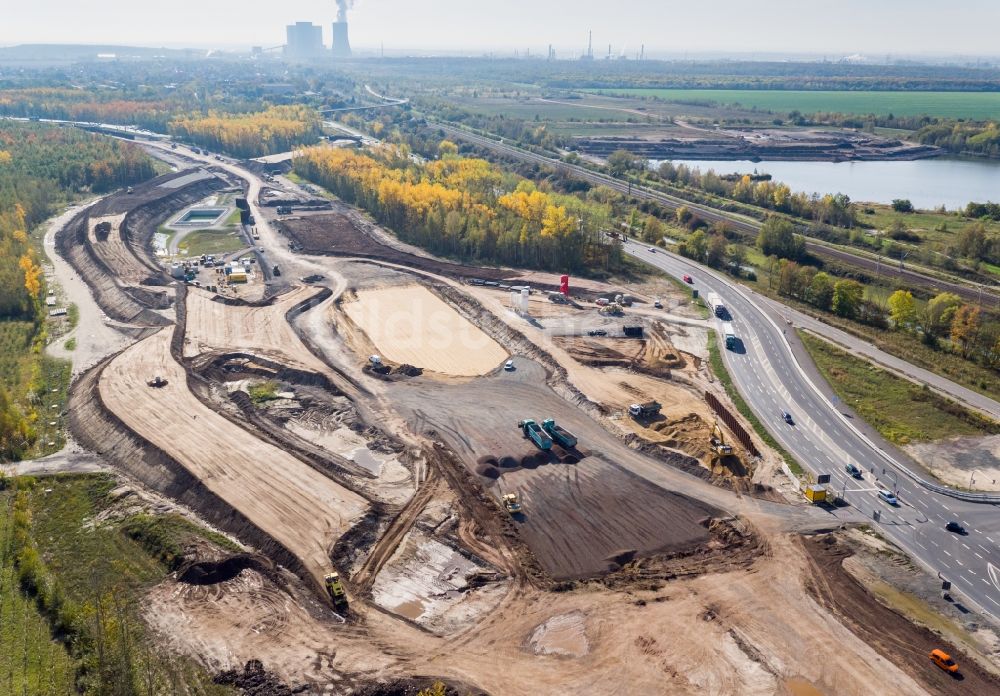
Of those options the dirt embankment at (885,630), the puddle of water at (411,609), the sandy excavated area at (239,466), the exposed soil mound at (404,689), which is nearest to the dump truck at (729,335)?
the dirt embankment at (885,630)

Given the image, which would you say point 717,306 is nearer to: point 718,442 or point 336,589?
point 718,442

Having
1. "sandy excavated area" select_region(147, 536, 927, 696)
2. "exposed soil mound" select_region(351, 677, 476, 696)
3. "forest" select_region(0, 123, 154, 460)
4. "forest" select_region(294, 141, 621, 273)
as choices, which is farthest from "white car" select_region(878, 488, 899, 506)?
"forest" select_region(0, 123, 154, 460)

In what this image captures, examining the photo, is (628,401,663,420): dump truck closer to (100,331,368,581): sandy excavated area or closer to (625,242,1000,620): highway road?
(625,242,1000,620): highway road

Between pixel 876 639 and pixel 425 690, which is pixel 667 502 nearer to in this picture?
pixel 876 639

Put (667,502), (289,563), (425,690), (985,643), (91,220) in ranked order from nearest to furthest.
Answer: (425,690)
(985,643)
(289,563)
(667,502)
(91,220)

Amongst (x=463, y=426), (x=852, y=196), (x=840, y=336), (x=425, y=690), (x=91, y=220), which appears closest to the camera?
(x=425, y=690)

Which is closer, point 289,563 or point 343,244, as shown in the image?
point 289,563

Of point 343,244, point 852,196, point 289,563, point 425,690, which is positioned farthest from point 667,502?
point 852,196
